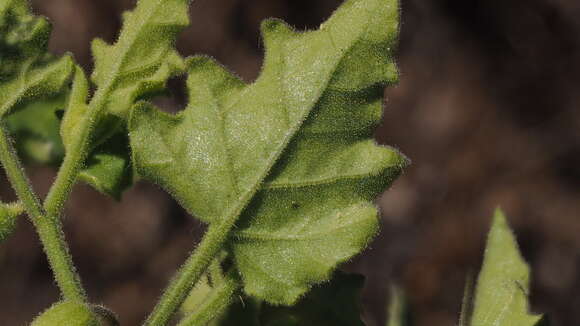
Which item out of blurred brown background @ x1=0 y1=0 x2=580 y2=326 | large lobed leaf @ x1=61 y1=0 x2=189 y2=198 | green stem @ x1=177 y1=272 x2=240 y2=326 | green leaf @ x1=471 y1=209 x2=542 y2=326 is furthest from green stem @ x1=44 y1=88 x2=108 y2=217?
blurred brown background @ x1=0 y1=0 x2=580 y2=326

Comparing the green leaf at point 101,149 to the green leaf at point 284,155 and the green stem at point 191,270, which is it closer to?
the green leaf at point 284,155

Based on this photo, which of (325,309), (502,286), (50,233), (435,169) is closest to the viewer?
(50,233)

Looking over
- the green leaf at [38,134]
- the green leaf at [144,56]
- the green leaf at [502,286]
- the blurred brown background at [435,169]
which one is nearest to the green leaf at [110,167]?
the green leaf at [144,56]

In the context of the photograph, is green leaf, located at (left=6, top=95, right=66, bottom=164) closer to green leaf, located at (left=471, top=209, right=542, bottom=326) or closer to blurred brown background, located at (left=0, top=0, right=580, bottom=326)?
green leaf, located at (left=471, top=209, right=542, bottom=326)

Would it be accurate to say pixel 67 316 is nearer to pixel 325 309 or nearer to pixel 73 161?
pixel 73 161

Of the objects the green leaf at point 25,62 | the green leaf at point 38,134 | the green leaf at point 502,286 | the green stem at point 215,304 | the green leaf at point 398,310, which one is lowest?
the green leaf at point 398,310

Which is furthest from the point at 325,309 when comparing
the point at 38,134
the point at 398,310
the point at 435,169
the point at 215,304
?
the point at 435,169
